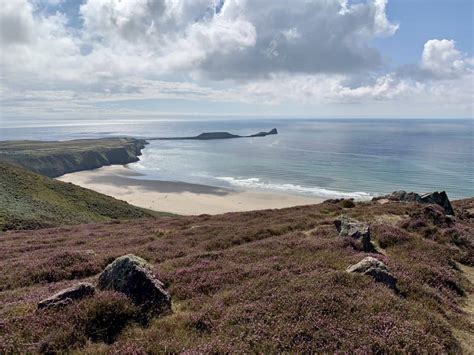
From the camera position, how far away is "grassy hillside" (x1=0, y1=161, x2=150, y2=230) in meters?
49.1

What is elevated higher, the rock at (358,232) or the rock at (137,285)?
the rock at (137,285)

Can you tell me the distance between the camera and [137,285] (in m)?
9.76

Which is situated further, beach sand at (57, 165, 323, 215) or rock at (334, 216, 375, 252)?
beach sand at (57, 165, 323, 215)

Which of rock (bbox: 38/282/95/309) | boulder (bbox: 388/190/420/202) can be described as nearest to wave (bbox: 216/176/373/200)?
boulder (bbox: 388/190/420/202)

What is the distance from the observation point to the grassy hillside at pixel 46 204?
4909cm

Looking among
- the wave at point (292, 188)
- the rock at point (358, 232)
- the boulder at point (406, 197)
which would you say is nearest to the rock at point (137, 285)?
the rock at point (358, 232)

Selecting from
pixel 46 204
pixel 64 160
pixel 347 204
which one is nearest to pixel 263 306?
pixel 347 204

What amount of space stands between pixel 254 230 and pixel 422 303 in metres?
12.0

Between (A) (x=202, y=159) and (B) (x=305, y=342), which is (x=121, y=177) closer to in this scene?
(A) (x=202, y=159)

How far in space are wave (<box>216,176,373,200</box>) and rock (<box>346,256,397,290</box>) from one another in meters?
77.8

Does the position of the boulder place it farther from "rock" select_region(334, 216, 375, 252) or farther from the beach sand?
the beach sand

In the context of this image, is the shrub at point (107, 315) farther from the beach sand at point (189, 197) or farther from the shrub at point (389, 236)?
the beach sand at point (189, 197)

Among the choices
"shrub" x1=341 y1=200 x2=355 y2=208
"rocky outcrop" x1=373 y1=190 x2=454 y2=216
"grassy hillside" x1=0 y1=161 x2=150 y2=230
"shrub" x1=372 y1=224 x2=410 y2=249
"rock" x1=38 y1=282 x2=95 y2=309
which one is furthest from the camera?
"grassy hillside" x1=0 y1=161 x2=150 y2=230

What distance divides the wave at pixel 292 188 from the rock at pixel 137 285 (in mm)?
81770
